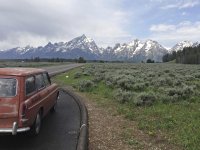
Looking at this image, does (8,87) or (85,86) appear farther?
(85,86)

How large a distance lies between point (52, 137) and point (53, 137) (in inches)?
1.0

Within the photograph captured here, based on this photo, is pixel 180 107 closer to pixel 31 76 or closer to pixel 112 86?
pixel 31 76

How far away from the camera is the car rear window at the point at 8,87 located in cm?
811

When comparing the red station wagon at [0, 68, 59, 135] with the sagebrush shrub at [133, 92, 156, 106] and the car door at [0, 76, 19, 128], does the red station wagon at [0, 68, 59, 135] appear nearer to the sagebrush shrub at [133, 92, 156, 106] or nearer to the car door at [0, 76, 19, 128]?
the car door at [0, 76, 19, 128]

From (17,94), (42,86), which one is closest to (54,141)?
(17,94)

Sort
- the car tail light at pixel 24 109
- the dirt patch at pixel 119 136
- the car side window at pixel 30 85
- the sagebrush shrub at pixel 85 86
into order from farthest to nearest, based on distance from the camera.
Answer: the sagebrush shrub at pixel 85 86 → the car side window at pixel 30 85 → the dirt patch at pixel 119 136 → the car tail light at pixel 24 109

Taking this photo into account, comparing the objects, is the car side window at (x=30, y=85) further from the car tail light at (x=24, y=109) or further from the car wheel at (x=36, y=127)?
the car wheel at (x=36, y=127)

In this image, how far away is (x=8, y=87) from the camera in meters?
8.23

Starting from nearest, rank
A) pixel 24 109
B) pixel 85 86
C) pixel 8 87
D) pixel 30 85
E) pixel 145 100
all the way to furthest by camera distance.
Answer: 1. pixel 24 109
2. pixel 8 87
3. pixel 30 85
4. pixel 145 100
5. pixel 85 86

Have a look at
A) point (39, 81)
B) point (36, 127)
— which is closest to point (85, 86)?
point (39, 81)

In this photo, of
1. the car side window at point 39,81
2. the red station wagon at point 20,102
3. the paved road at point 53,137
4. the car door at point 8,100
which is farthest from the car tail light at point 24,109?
the car side window at point 39,81

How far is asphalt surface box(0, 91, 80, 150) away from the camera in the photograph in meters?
7.98

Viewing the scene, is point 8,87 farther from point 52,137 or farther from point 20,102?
point 52,137

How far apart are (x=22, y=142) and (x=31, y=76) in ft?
5.80
